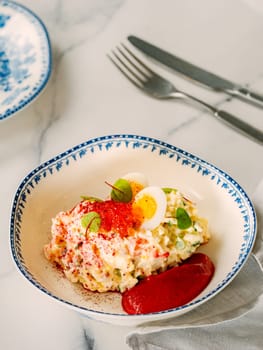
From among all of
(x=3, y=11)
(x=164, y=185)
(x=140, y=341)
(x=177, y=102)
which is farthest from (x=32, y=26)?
(x=140, y=341)

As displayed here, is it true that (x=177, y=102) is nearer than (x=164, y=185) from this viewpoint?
No

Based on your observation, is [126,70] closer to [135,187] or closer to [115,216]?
[135,187]

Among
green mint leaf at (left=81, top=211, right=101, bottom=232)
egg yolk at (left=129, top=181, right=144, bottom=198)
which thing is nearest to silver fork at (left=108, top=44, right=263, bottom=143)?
egg yolk at (left=129, top=181, right=144, bottom=198)

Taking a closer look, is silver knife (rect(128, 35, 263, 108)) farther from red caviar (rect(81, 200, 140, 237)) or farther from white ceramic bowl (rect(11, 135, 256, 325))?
red caviar (rect(81, 200, 140, 237))

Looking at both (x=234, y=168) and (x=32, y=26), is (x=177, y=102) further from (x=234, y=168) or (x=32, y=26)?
(x=32, y=26)

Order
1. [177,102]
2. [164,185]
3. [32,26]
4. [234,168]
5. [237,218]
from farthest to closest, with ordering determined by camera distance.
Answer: [32,26] < [177,102] < [234,168] < [164,185] < [237,218]
